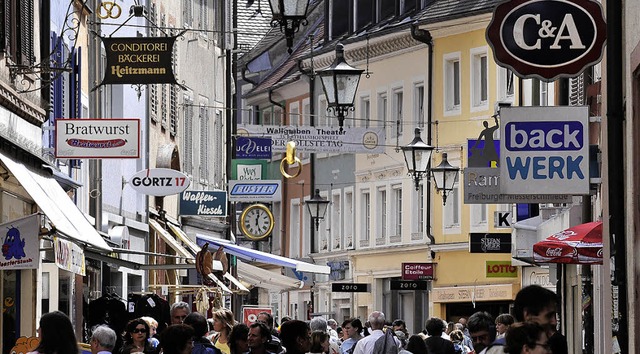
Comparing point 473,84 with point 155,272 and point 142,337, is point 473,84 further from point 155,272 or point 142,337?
point 142,337

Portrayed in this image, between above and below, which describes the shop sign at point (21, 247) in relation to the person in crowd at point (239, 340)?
above

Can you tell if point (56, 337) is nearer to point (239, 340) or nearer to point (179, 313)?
point (239, 340)

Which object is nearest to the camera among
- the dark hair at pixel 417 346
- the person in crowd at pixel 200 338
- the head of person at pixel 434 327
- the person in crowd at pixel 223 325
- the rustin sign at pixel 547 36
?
the rustin sign at pixel 547 36

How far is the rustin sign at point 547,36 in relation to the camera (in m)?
14.6

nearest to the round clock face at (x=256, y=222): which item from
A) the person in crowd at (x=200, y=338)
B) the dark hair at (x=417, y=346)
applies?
the dark hair at (x=417, y=346)

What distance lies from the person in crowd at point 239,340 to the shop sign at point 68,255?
12.9ft

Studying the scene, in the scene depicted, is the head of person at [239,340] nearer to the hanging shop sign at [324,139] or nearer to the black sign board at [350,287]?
the hanging shop sign at [324,139]

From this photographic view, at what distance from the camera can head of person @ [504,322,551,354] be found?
9.71 meters

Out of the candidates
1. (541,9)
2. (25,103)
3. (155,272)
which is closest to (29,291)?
(25,103)

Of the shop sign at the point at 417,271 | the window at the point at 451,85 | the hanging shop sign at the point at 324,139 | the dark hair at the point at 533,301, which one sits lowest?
the shop sign at the point at 417,271

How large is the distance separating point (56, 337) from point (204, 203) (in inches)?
1141

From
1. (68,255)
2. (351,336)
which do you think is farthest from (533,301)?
(351,336)

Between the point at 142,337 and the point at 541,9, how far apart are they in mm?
4336

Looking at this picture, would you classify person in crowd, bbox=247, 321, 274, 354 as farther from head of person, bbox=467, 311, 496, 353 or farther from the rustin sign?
the rustin sign
